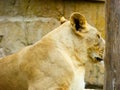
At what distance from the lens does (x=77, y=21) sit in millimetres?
4922

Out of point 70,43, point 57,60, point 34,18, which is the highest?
point 34,18

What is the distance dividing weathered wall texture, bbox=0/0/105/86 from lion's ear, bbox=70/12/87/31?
145 centimetres

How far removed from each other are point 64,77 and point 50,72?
0.46 ft

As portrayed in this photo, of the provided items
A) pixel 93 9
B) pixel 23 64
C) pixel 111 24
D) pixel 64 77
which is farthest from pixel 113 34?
pixel 93 9

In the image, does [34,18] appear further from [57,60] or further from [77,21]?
[57,60]

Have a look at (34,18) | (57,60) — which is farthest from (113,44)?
(34,18)

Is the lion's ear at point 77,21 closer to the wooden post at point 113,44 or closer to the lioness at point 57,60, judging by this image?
the lioness at point 57,60

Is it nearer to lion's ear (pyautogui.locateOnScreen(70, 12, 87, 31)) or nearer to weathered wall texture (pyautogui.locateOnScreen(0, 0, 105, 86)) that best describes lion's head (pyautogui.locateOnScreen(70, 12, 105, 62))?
lion's ear (pyautogui.locateOnScreen(70, 12, 87, 31))

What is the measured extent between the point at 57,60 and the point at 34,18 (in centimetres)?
178

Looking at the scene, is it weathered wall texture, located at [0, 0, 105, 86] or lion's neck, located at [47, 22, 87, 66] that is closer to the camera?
lion's neck, located at [47, 22, 87, 66]

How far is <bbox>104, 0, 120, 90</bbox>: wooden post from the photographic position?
4145mm

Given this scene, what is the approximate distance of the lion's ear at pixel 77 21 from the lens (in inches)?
192

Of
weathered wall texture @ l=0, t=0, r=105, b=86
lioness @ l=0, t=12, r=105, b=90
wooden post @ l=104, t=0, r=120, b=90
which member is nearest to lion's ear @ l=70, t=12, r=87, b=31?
lioness @ l=0, t=12, r=105, b=90

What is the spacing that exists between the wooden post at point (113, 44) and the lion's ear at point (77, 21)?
2.23 feet
